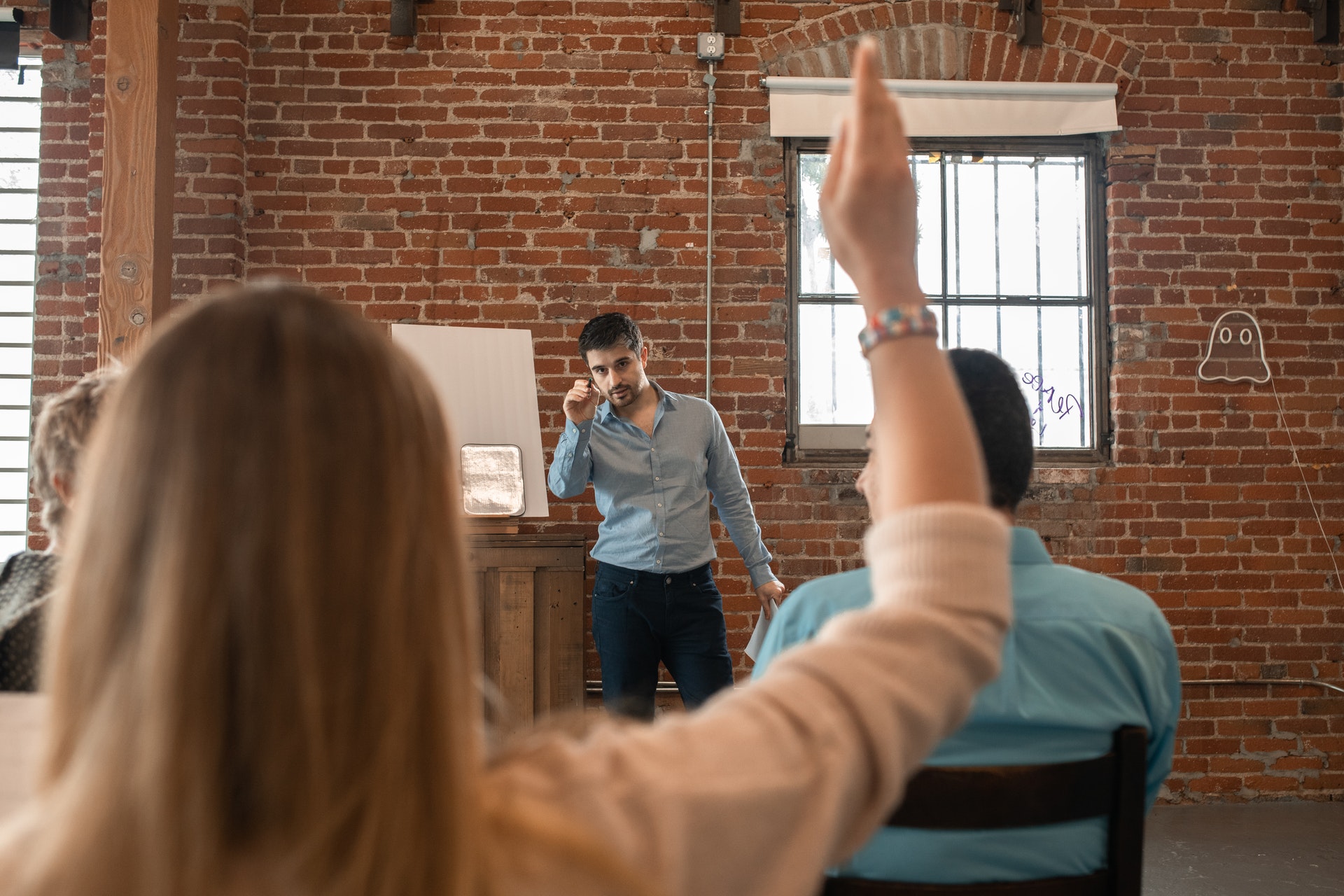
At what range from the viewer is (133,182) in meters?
2.80

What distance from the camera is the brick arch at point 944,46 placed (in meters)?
3.93

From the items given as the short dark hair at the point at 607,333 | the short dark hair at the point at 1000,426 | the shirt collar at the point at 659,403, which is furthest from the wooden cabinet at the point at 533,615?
the short dark hair at the point at 1000,426

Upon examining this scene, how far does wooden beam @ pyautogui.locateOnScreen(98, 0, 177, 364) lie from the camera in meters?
2.77

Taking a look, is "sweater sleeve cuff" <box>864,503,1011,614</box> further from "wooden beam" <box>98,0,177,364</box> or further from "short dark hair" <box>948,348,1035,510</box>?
"wooden beam" <box>98,0,177,364</box>

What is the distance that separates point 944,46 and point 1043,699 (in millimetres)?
3365

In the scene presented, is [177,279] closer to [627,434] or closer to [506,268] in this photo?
[506,268]

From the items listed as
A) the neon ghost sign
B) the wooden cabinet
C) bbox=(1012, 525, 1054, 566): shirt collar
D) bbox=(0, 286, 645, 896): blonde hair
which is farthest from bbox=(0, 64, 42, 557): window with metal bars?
the neon ghost sign

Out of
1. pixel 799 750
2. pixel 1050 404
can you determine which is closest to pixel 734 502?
pixel 1050 404

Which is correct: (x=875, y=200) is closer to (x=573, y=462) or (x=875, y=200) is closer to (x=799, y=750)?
(x=799, y=750)

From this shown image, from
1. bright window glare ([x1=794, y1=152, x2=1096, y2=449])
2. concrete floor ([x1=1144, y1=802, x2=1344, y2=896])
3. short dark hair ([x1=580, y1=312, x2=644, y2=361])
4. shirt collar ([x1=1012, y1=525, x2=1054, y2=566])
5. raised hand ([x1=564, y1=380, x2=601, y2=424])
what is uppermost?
bright window glare ([x1=794, y1=152, x2=1096, y2=449])

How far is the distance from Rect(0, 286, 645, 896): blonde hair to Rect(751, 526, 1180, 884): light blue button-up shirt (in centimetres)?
73

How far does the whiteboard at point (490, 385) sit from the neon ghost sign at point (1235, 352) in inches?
101

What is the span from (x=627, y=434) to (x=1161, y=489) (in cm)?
211

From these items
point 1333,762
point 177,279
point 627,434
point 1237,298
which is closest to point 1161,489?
point 1237,298
